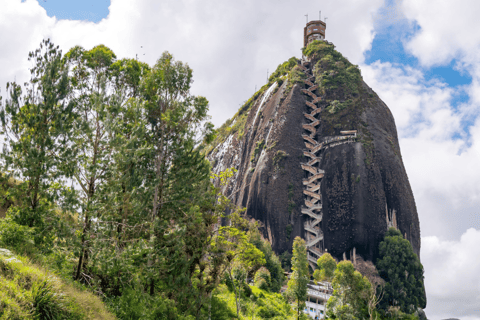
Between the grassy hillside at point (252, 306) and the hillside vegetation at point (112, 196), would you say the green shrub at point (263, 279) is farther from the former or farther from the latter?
the hillside vegetation at point (112, 196)

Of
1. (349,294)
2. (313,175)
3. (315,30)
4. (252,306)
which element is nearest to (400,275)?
(349,294)

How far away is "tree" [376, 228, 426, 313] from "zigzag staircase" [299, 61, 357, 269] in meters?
10.7

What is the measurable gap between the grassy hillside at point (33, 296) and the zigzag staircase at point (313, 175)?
4919 cm

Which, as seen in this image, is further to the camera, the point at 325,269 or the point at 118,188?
the point at 325,269

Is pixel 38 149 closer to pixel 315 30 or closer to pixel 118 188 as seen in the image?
pixel 118 188

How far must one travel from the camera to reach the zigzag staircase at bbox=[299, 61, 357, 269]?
181 feet

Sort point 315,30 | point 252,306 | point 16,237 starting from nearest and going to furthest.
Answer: point 16,237
point 252,306
point 315,30

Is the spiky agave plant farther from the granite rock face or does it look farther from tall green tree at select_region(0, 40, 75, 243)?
the granite rock face

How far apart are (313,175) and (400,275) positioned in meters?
23.3

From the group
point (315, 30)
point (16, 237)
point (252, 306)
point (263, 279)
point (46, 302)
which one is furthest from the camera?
point (315, 30)

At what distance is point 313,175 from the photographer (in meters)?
61.2

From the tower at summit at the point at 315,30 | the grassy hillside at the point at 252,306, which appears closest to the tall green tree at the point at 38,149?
the grassy hillside at the point at 252,306

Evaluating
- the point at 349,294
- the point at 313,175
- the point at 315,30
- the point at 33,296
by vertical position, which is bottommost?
the point at 33,296

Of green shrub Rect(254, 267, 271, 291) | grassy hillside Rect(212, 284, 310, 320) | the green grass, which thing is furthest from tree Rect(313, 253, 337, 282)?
the green grass
